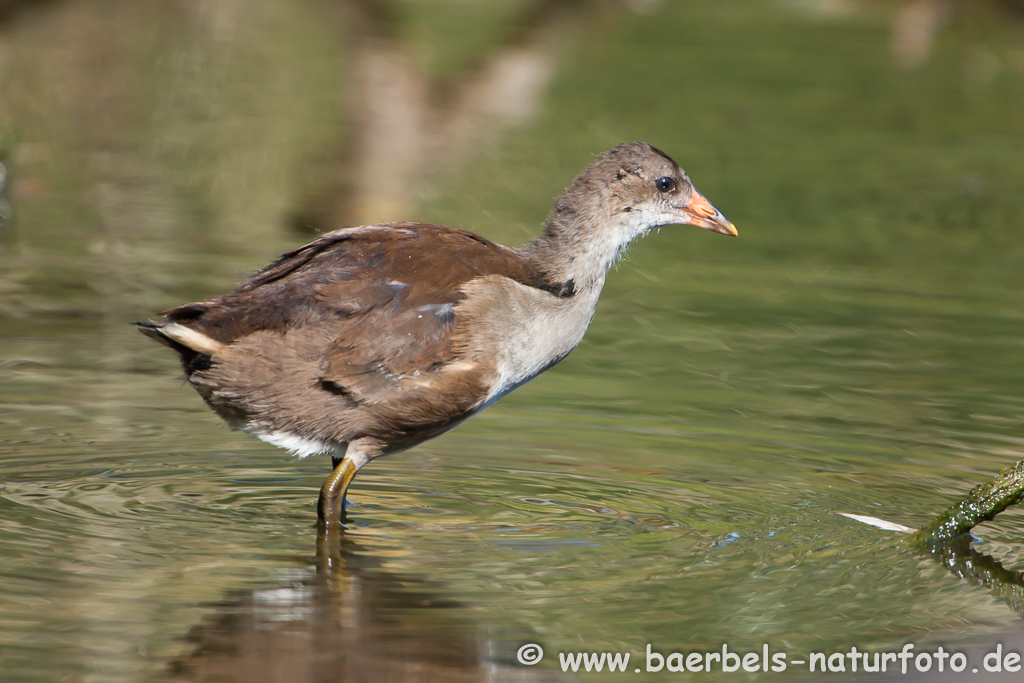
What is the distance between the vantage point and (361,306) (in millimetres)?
5883

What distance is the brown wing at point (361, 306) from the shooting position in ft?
19.1

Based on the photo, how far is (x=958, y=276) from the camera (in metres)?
10.8

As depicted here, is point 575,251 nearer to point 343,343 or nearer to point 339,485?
point 343,343

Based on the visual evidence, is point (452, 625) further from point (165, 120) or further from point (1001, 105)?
point (1001, 105)

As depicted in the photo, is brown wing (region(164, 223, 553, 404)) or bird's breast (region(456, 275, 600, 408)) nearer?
brown wing (region(164, 223, 553, 404))

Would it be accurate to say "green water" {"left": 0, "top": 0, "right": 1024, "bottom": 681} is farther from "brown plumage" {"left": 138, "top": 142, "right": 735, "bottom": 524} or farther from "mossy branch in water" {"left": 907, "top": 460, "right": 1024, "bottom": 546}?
"brown plumage" {"left": 138, "top": 142, "right": 735, "bottom": 524}

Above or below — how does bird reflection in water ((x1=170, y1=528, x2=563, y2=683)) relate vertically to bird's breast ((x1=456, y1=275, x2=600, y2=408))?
below

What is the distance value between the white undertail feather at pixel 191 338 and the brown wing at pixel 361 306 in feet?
0.11

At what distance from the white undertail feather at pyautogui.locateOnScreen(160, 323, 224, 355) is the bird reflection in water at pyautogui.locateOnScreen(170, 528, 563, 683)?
0.91 m

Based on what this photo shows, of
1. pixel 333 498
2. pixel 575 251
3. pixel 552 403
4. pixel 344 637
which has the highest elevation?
pixel 575 251

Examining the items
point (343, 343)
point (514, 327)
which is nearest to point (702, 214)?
point (514, 327)

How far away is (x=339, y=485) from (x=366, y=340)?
0.58m

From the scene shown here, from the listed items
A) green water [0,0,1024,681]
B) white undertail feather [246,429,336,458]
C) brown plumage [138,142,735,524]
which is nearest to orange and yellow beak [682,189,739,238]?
brown plumage [138,142,735,524]

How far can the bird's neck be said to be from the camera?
6.48m
